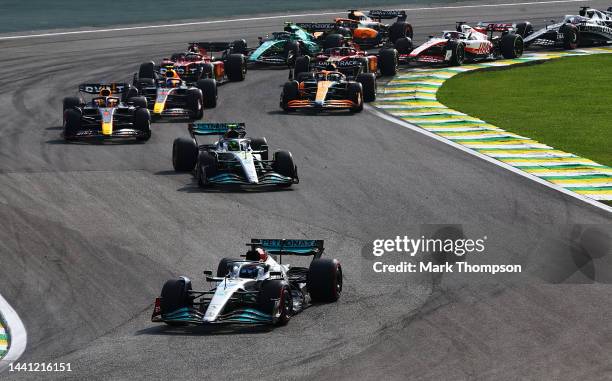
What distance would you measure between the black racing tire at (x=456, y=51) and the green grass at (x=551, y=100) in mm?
843

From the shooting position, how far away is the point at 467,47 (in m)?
50.3

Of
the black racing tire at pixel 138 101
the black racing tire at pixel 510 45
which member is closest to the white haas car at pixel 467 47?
the black racing tire at pixel 510 45

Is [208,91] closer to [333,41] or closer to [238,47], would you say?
[238,47]

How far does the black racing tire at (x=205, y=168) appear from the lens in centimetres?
2977

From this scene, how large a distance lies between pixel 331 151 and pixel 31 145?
27.3 ft

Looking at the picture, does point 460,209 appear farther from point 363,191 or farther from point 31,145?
point 31,145

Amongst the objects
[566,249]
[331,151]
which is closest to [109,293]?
[566,249]

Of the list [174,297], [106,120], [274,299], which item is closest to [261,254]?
[274,299]

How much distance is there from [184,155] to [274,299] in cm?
1253

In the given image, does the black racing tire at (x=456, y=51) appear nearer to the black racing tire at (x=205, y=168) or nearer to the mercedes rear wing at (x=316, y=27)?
the mercedes rear wing at (x=316, y=27)

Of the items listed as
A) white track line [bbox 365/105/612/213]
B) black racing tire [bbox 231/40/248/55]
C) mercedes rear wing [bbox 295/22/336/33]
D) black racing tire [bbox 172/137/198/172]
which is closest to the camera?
white track line [bbox 365/105/612/213]

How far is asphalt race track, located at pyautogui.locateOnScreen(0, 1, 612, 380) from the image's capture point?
698 inches

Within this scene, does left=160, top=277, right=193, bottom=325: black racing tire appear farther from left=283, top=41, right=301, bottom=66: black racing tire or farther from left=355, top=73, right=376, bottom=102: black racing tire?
left=283, top=41, right=301, bottom=66: black racing tire

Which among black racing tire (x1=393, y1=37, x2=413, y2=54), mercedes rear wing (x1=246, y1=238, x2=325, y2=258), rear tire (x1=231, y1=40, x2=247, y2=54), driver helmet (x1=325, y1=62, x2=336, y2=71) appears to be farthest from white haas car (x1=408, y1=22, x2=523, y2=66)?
mercedes rear wing (x1=246, y1=238, x2=325, y2=258)
